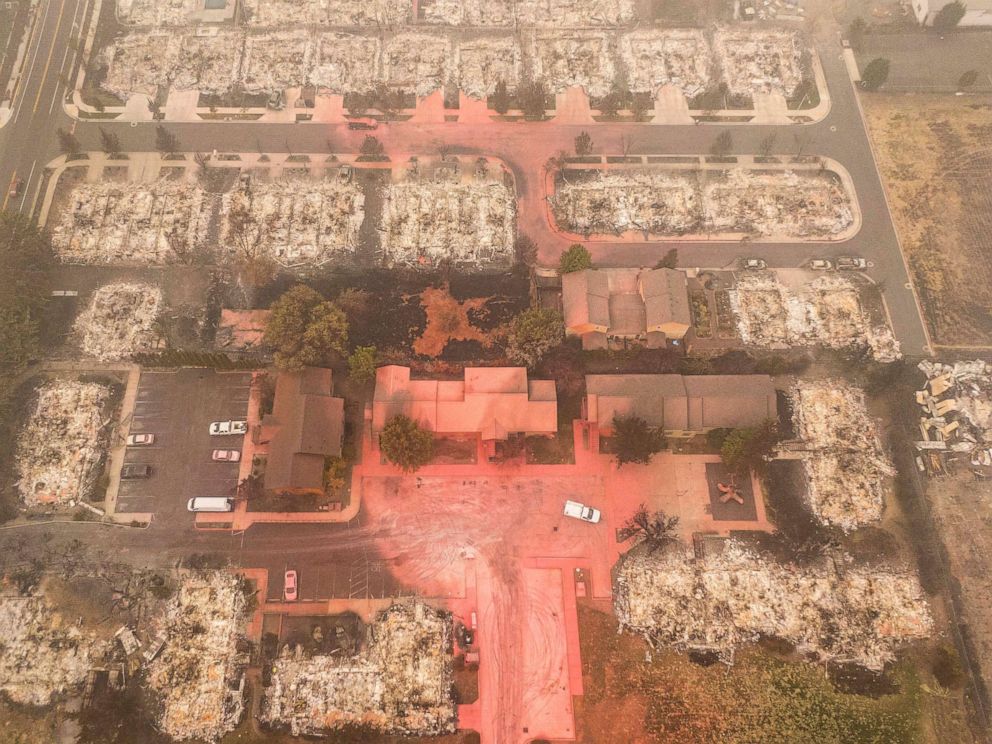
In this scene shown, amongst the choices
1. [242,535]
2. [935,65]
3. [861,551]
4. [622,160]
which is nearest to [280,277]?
[242,535]

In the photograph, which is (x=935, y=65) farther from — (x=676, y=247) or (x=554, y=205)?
(x=554, y=205)

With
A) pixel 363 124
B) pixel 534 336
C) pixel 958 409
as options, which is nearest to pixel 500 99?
pixel 363 124

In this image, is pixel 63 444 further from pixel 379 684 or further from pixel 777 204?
pixel 777 204

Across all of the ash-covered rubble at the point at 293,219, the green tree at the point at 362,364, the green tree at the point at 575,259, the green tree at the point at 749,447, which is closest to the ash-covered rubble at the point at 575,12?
the ash-covered rubble at the point at 293,219

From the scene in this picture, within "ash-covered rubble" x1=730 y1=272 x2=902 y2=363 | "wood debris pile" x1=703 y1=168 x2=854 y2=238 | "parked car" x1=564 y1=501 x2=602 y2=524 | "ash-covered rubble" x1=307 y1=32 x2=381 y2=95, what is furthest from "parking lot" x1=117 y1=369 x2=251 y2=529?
"wood debris pile" x1=703 y1=168 x2=854 y2=238

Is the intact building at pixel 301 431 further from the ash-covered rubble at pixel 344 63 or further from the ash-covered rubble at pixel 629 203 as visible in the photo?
the ash-covered rubble at pixel 344 63

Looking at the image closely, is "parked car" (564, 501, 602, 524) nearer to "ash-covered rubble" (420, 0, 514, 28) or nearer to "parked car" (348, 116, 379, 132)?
"parked car" (348, 116, 379, 132)
